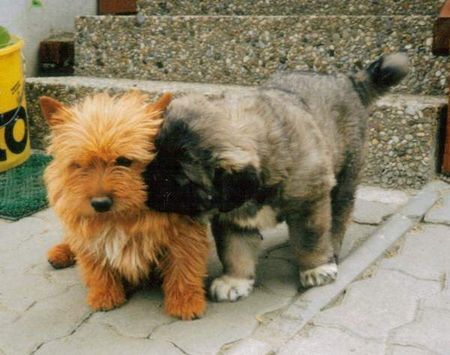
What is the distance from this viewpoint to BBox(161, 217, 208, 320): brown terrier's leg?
2.52 metres

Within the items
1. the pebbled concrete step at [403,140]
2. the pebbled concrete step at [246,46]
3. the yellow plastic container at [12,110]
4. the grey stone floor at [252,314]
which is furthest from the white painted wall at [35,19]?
the grey stone floor at [252,314]

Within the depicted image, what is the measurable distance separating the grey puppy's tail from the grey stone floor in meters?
0.81

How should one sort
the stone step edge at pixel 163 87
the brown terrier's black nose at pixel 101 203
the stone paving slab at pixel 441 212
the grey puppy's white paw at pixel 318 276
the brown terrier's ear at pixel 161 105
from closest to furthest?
the brown terrier's black nose at pixel 101 203
the brown terrier's ear at pixel 161 105
the grey puppy's white paw at pixel 318 276
the stone paving slab at pixel 441 212
the stone step edge at pixel 163 87

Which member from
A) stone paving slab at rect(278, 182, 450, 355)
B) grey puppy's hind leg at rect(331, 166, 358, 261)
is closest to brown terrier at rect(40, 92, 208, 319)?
stone paving slab at rect(278, 182, 450, 355)

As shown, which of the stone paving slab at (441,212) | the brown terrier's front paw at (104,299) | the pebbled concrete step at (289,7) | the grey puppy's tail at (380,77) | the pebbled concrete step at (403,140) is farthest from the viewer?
the pebbled concrete step at (289,7)

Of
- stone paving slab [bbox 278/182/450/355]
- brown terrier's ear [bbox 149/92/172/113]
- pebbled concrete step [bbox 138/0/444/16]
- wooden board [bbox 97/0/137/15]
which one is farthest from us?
wooden board [bbox 97/0/137/15]

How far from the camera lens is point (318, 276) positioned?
9.16ft

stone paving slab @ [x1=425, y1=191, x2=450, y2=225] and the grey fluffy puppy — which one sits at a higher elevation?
the grey fluffy puppy

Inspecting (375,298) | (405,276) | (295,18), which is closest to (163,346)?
(375,298)

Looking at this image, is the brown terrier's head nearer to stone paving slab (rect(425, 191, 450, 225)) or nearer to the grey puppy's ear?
the grey puppy's ear

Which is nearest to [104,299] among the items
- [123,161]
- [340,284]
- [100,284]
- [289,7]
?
[100,284]

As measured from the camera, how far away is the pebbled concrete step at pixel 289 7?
4.64 meters

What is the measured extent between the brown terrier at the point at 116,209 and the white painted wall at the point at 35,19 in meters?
3.65

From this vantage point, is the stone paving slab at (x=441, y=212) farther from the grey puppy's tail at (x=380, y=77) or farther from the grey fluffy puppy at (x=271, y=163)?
the grey puppy's tail at (x=380, y=77)
